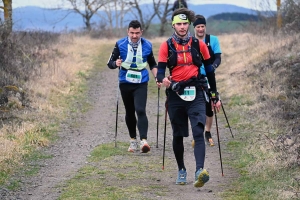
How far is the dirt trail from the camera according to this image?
7.13 metres

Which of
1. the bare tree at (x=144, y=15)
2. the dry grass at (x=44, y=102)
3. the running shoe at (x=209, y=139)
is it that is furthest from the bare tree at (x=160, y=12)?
the running shoe at (x=209, y=139)

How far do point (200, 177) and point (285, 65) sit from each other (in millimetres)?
9420

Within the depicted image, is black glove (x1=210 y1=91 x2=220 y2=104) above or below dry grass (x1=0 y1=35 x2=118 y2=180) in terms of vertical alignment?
above

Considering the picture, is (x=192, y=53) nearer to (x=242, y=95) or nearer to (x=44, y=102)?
(x=44, y=102)

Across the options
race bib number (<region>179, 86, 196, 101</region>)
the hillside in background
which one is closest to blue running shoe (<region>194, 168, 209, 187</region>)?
race bib number (<region>179, 86, 196, 101</region>)

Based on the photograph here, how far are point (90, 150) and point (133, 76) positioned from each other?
4.80 ft

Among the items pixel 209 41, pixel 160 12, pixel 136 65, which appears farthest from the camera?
pixel 160 12

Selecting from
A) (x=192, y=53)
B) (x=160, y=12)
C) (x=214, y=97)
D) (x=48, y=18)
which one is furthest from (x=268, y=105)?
(x=48, y=18)

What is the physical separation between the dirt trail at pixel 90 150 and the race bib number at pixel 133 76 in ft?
3.82

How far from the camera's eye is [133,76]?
9383 mm

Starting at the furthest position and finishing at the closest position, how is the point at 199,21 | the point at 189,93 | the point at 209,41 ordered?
the point at 209,41
the point at 199,21
the point at 189,93

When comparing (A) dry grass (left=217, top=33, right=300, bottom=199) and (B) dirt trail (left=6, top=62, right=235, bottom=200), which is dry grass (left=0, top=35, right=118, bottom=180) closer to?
(B) dirt trail (left=6, top=62, right=235, bottom=200)

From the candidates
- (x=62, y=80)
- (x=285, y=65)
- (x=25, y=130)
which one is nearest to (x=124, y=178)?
(x=25, y=130)

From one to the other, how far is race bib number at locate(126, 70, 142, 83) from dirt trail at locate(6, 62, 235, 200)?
1163 mm
